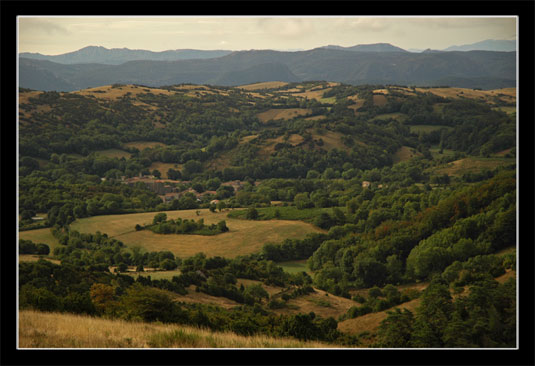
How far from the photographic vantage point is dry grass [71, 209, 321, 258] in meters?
48.6

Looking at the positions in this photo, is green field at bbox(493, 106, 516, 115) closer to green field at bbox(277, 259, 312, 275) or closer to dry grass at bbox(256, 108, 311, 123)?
green field at bbox(277, 259, 312, 275)

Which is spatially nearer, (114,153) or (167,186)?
(167,186)

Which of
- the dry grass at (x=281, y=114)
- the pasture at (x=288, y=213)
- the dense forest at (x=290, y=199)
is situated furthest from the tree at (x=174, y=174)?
the dry grass at (x=281, y=114)

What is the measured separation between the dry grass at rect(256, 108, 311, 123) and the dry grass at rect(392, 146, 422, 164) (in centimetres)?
3566

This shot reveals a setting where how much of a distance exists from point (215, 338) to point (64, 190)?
68.3m

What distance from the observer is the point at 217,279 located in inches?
1230

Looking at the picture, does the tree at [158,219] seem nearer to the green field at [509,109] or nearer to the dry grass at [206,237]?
the dry grass at [206,237]

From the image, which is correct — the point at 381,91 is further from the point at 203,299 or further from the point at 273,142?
the point at 203,299

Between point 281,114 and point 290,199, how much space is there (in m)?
72.9

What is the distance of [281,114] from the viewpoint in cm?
14825

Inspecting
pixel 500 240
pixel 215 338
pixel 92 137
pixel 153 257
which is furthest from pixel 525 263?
pixel 92 137

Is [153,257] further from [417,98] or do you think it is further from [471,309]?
[417,98]

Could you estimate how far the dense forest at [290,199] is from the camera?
11.5 m

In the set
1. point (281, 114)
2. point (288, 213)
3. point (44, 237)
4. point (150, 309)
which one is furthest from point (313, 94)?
point (150, 309)
